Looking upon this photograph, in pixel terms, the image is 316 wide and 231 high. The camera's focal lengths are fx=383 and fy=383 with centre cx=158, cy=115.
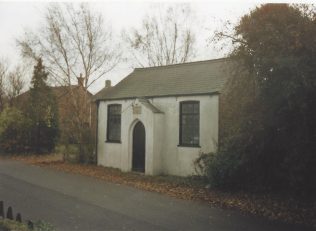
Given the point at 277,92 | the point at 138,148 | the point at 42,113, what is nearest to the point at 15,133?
the point at 42,113

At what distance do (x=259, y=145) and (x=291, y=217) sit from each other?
2223mm

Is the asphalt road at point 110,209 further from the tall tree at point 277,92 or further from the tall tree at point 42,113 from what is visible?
the tall tree at point 42,113

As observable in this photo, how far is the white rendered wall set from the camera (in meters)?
17.3

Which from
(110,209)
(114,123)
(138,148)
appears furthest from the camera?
(114,123)

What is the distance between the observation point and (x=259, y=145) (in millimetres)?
11516

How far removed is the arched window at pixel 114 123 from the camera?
2181cm

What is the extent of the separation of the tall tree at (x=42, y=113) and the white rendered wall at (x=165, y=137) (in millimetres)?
10729

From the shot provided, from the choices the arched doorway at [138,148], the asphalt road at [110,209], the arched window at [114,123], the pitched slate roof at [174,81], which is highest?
the pitched slate roof at [174,81]

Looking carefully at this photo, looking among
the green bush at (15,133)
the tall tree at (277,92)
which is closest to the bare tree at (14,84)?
the green bush at (15,133)

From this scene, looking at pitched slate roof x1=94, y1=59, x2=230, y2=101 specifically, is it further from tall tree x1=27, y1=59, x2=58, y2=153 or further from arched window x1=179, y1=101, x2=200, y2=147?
tall tree x1=27, y1=59, x2=58, y2=153

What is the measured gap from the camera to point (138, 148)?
66.0ft

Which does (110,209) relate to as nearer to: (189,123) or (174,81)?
(189,123)

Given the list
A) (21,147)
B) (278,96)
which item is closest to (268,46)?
(278,96)

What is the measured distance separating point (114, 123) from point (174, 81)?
4.52 m
